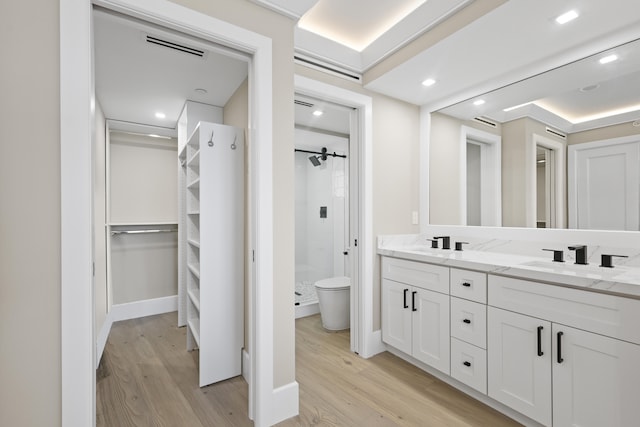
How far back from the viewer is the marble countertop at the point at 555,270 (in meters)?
1.34

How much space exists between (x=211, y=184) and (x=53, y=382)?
4.36 feet

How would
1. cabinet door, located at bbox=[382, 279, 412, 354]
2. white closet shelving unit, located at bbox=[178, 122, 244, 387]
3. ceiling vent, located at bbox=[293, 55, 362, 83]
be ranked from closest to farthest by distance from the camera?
white closet shelving unit, located at bbox=[178, 122, 244, 387] < ceiling vent, located at bbox=[293, 55, 362, 83] < cabinet door, located at bbox=[382, 279, 412, 354]

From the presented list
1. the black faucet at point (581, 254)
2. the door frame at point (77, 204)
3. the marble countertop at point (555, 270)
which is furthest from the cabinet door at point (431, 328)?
the door frame at point (77, 204)

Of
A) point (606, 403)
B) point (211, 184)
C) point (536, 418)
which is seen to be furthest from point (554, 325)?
point (211, 184)

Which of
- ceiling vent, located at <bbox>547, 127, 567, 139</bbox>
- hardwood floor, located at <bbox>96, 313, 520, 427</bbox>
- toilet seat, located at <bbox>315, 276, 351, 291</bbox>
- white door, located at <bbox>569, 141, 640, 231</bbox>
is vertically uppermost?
ceiling vent, located at <bbox>547, 127, 567, 139</bbox>

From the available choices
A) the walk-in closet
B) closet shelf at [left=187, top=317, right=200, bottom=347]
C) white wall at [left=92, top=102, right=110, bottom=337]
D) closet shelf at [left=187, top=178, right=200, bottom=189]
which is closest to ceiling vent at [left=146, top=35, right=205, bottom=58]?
the walk-in closet

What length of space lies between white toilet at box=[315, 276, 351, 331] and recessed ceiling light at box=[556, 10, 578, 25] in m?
2.52

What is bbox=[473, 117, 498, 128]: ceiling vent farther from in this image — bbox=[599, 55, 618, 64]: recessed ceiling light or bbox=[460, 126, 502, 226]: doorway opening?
bbox=[599, 55, 618, 64]: recessed ceiling light

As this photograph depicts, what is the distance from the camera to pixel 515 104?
229 cm

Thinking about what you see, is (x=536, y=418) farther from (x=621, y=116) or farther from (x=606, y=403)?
(x=621, y=116)

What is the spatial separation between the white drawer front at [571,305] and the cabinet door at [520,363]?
0.06m

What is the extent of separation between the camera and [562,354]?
1.50m

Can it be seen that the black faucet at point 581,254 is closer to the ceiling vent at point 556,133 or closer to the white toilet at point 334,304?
the ceiling vent at point 556,133

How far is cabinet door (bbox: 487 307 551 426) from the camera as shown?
156 centimetres
